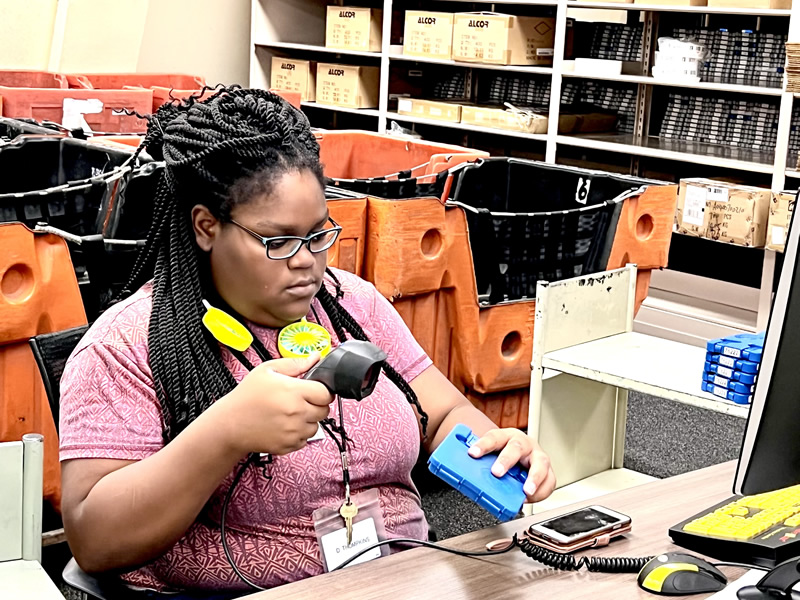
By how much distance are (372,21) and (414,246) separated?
12.4ft

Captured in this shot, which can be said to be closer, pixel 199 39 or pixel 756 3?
pixel 756 3

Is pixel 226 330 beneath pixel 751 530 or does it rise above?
above

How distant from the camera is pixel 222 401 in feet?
3.74

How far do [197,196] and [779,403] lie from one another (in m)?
0.76

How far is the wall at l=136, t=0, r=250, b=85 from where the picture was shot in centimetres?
681

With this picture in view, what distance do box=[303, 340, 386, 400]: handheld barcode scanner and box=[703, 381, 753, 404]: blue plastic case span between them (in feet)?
4.45

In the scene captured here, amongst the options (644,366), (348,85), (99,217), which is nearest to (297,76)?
(348,85)

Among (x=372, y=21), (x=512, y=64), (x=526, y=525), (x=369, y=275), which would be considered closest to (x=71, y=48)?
(x=372, y=21)

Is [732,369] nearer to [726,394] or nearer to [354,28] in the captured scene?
[726,394]

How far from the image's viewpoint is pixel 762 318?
15.6 ft

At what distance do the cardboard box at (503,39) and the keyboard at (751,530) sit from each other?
4.62 metres

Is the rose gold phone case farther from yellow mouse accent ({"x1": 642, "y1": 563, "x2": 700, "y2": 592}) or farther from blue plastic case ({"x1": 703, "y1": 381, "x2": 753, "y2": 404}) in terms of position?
blue plastic case ({"x1": 703, "y1": 381, "x2": 753, "y2": 404})

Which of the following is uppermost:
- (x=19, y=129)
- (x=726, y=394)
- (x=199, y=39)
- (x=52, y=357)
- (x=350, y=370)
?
(x=199, y=39)

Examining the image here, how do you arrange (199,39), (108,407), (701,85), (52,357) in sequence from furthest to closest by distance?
(199,39), (701,85), (52,357), (108,407)
